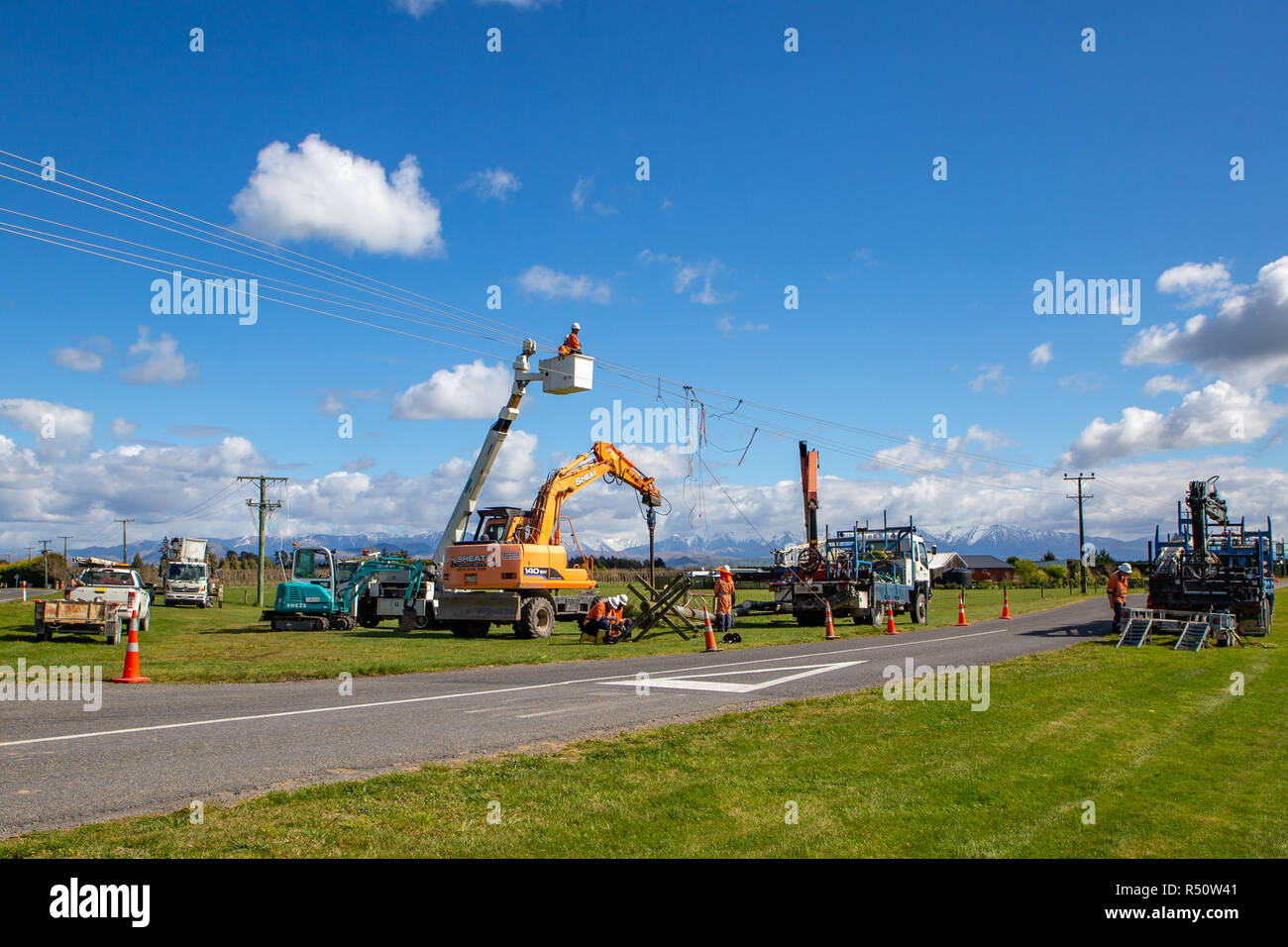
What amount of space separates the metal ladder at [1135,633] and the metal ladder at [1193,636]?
64cm

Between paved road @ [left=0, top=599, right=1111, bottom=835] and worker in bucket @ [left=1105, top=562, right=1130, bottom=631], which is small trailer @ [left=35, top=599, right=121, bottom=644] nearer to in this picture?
paved road @ [left=0, top=599, right=1111, bottom=835]

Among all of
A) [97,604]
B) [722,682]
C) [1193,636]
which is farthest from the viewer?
[97,604]

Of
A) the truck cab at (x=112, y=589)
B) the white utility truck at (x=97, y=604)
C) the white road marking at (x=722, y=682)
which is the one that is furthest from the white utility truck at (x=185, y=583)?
the white road marking at (x=722, y=682)

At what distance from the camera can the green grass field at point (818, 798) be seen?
5301 mm

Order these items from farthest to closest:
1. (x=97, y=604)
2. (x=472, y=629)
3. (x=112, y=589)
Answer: (x=472, y=629) → (x=112, y=589) → (x=97, y=604)

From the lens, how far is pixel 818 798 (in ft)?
20.9

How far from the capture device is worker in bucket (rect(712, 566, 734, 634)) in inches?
933

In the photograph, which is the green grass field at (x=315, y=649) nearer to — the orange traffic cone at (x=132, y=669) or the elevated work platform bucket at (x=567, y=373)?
the orange traffic cone at (x=132, y=669)

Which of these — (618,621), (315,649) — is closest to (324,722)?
(315,649)

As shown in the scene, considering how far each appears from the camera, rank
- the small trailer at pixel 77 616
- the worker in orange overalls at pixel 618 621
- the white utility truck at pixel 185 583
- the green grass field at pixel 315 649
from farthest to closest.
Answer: the white utility truck at pixel 185 583 → the worker in orange overalls at pixel 618 621 → the small trailer at pixel 77 616 → the green grass field at pixel 315 649

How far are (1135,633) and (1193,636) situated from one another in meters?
1.10

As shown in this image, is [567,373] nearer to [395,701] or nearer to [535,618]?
[535,618]
